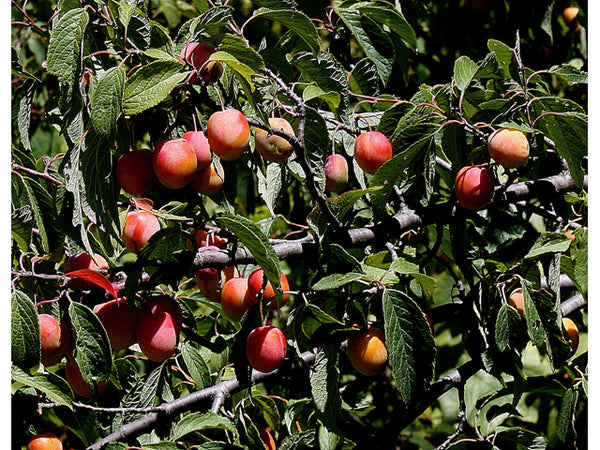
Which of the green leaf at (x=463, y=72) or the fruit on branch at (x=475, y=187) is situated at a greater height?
the green leaf at (x=463, y=72)

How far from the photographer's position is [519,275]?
2.98 feet

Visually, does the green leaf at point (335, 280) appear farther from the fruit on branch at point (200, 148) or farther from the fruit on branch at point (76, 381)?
the fruit on branch at point (76, 381)

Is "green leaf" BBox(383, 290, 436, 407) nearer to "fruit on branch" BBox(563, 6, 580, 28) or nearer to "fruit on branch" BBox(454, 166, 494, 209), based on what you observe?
"fruit on branch" BBox(454, 166, 494, 209)

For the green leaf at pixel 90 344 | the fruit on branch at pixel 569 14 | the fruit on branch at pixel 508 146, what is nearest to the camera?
the green leaf at pixel 90 344

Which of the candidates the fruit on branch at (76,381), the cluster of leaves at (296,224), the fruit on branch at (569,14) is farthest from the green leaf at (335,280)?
the fruit on branch at (569,14)

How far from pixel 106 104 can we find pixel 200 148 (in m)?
0.14

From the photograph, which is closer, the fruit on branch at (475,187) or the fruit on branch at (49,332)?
the fruit on branch at (49,332)

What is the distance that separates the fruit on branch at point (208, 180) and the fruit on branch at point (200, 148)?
17 mm

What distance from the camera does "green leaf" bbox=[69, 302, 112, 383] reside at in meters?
0.75

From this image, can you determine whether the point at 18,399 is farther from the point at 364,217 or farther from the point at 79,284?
the point at 364,217

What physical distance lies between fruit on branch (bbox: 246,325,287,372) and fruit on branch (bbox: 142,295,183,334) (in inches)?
3.9

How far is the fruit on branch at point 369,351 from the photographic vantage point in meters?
0.84

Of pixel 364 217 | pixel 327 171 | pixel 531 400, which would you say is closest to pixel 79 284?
pixel 327 171

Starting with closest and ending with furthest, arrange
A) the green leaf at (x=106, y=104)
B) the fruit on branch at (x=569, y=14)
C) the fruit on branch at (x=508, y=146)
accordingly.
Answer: the green leaf at (x=106, y=104) < the fruit on branch at (x=508, y=146) < the fruit on branch at (x=569, y=14)
